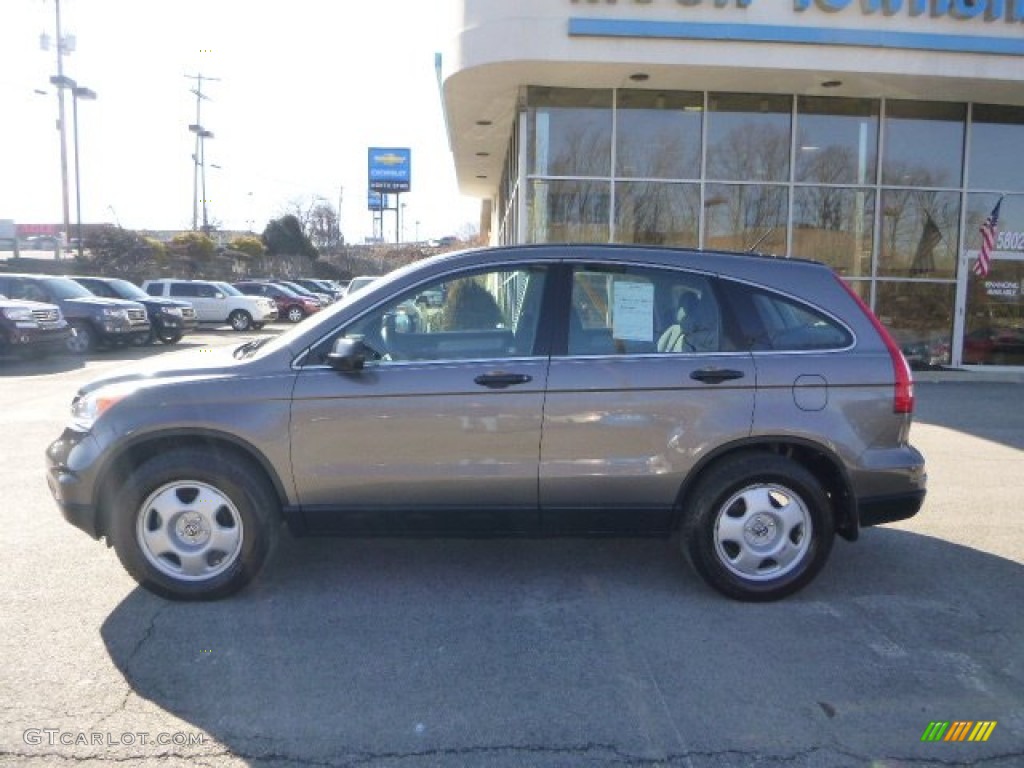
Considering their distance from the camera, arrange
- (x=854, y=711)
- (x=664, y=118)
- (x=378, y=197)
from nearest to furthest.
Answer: (x=854, y=711)
(x=664, y=118)
(x=378, y=197)

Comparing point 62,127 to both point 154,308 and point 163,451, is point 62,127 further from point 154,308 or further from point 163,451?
point 163,451

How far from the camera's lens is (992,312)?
1527 cm

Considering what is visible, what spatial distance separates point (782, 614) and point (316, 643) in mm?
2313

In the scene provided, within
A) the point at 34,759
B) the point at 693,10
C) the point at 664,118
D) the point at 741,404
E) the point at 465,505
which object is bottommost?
the point at 34,759

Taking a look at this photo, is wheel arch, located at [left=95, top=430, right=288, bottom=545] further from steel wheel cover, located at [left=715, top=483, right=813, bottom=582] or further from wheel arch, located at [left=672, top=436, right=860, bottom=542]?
steel wheel cover, located at [left=715, top=483, right=813, bottom=582]

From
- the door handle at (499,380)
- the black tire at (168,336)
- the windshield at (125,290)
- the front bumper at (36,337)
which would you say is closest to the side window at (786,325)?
Result: the door handle at (499,380)

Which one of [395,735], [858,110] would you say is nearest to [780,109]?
[858,110]

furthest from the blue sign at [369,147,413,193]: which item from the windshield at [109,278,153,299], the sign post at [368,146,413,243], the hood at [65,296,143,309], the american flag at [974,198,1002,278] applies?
the american flag at [974,198,1002,278]

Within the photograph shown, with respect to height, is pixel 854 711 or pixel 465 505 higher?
pixel 465 505

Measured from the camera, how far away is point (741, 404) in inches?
168

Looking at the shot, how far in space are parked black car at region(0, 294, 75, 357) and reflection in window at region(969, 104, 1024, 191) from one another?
1692 cm

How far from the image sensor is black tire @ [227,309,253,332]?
26656mm

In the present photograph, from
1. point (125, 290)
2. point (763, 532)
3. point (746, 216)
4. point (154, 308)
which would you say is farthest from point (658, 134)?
point (125, 290)

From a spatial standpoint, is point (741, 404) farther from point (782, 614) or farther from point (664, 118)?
point (664, 118)
